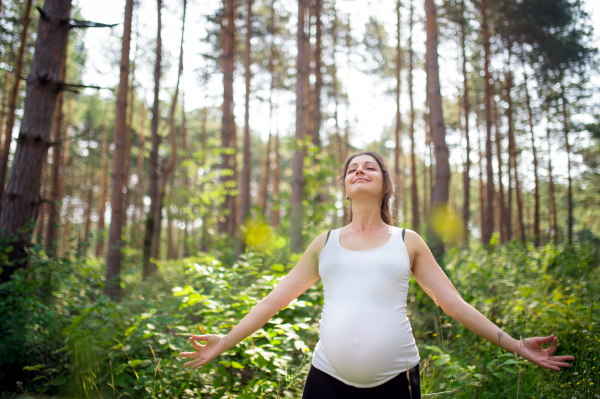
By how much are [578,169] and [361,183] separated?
20.1 m

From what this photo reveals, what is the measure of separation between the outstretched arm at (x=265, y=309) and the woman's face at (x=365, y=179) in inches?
13.2

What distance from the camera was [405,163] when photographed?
1254 inches

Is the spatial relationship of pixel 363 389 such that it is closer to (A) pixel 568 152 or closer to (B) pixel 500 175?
(B) pixel 500 175

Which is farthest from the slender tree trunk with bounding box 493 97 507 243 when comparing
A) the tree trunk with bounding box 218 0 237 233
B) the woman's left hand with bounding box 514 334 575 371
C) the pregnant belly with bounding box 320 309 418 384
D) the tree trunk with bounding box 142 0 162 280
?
the pregnant belly with bounding box 320 309 418 384

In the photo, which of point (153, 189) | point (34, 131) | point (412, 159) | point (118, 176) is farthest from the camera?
point (412, 159)

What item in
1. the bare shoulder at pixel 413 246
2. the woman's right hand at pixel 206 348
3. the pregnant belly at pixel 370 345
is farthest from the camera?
the woman's right hand at pixel 206 348

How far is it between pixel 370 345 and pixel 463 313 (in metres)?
0.54

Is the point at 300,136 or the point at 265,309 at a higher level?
the point at 300,136

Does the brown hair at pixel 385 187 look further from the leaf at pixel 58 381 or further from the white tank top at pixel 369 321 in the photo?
the leaf at pixel 58 381

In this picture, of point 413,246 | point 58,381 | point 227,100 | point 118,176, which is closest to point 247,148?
point 227,100

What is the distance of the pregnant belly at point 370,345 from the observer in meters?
1.65

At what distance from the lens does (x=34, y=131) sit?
4.93 metres

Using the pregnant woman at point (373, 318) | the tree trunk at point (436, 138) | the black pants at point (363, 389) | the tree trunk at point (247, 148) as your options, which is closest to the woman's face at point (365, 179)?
the pregnant woman at point (373, 318)

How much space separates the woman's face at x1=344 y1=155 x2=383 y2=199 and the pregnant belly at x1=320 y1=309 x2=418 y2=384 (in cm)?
68
